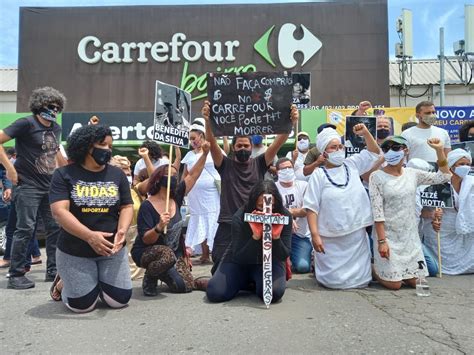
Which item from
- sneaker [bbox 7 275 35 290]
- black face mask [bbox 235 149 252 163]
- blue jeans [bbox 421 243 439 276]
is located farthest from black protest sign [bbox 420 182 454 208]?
sneaker [bbox 7 275 35 290]

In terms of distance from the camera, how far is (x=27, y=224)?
4754 millimetres

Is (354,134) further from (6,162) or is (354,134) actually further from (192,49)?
(192,49)

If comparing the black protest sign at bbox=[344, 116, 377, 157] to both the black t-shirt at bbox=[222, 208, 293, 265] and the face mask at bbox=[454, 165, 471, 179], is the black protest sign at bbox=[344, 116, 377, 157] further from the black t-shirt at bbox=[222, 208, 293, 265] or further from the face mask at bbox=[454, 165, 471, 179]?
the black t-shirt at bbox=[222, 208, 293, 265]

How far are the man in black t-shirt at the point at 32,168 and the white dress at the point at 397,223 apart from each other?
3.52m

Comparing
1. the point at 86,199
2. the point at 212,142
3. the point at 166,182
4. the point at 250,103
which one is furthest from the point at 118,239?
the point at 250,103

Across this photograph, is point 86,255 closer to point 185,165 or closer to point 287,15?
point 185,165

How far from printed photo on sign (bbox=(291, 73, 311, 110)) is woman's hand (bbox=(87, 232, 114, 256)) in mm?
4368

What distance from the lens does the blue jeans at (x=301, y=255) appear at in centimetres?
575

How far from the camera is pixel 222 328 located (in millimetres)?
3451

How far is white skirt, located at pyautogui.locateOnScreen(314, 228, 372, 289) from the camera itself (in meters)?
4.73

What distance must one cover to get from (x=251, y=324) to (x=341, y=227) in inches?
64.9

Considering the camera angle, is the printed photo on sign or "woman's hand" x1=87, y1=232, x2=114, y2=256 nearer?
"woman's hand" x1=87, y1=232, x2=114, y2=256

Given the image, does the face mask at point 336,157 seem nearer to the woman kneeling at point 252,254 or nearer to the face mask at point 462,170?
the woman kneeling at point 252,254

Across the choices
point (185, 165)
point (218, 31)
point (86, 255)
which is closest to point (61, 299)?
point (86, 255)
